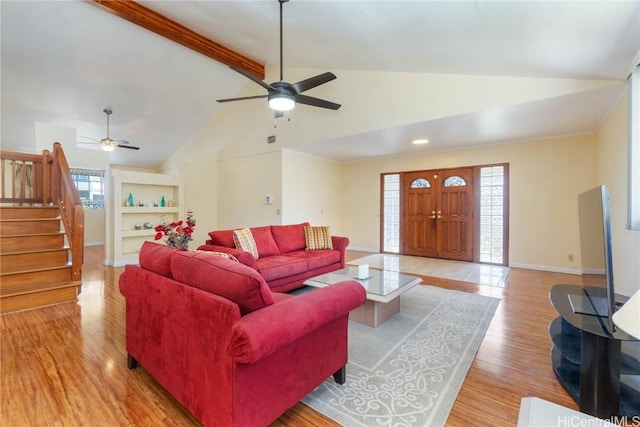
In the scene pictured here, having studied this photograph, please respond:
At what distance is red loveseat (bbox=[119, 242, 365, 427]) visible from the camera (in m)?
1.26

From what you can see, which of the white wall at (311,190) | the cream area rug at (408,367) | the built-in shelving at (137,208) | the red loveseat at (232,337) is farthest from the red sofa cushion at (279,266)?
the built-in shelving at (137,208)

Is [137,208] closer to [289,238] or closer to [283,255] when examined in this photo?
[289,238]

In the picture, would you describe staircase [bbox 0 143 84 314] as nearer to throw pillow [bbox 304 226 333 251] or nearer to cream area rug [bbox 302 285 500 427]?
throw pillow [bbox 304 226 333 251]

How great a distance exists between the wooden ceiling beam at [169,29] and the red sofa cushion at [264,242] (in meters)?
3.29

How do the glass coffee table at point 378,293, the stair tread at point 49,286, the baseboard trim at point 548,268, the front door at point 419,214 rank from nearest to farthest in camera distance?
1. the glass coffee table at point 378,293
2. the stair tread at point 49,286
3. the baseboard trim at point 548,268
4. the front door at point 419,214

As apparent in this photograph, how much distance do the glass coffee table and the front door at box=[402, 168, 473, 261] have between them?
137 inches

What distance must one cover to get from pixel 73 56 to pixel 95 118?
1996 millimetres

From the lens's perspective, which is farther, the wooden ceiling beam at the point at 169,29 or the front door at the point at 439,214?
the front door at the point at 439,214

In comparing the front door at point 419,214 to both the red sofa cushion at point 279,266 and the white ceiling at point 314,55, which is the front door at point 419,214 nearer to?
the white ceiling at point 314,55

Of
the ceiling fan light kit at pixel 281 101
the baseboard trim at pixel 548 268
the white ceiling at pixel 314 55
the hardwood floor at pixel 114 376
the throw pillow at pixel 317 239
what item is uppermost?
the white ceiling at pixel 314 55

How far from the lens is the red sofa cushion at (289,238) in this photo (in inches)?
174

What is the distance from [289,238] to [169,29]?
375 cm

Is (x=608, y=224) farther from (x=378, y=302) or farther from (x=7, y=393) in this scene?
(x=7, y=393)

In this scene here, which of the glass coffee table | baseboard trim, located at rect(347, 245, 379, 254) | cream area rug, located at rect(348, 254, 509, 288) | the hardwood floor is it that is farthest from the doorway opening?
the glass coffee table
